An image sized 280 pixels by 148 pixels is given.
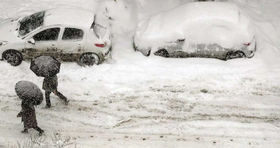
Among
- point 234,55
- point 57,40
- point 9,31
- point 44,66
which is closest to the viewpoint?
point 44,66

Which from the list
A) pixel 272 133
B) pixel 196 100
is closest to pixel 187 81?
pixel 196 100

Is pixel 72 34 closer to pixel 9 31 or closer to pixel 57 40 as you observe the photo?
pixel 57 40

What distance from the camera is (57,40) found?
1248cm

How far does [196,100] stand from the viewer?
38.2 feet

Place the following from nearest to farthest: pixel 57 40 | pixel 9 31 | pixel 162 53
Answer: pixel 57 40
pixel 9 31
pixel 162 53

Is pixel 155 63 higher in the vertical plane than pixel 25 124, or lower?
higher

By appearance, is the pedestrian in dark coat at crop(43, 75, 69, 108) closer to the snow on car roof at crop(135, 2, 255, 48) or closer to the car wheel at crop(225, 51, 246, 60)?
the snow on car roof at crop(135, 2, 255, 48)

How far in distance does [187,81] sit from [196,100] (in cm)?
87

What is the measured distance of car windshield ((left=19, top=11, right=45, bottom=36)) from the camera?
41.5ft

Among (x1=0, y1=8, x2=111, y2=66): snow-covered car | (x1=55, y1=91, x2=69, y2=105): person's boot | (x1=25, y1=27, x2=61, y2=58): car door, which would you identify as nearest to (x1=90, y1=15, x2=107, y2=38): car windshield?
(x1=0, y1=8, x2=111, y2=66): snow-covered car

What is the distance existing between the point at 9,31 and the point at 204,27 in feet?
20.1

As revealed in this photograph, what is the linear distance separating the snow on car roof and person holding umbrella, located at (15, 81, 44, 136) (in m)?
4.60

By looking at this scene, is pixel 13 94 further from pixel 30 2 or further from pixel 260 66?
pixel 260 66

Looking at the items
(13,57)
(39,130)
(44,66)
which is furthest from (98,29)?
(39,130)
